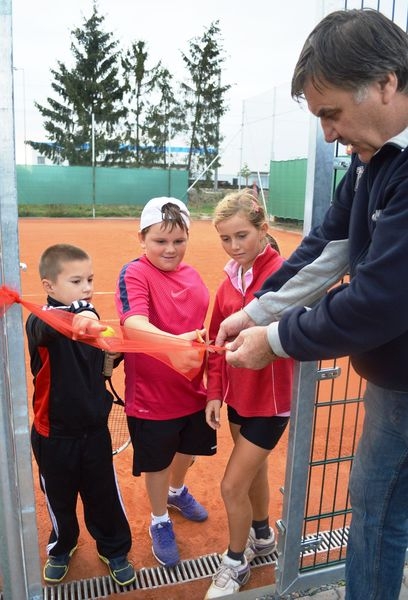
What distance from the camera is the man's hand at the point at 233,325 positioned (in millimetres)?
2143

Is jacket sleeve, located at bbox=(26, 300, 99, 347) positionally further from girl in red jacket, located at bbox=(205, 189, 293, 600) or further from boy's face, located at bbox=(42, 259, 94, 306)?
girl in red jacket, located at bbox=(205, 189, 293, 600)

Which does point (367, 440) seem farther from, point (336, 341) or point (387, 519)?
point (336, 341)

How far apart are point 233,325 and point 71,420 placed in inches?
34.1

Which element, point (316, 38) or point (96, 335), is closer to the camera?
point (316, 38)

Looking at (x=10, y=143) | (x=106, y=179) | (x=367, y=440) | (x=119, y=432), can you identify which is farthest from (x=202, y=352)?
(x=106, y=179)

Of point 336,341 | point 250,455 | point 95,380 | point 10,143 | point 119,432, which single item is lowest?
point 119,432

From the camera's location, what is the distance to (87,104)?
131 feet

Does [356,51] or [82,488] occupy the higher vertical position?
[356,51]

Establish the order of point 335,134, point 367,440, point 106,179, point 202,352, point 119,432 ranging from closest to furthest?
point 335,134
point 367,440
point 202,352
point 119,432
point 106,179

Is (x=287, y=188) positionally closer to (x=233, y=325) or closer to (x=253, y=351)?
(x=233, y=325)

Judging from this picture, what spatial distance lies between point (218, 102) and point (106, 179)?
16453mm

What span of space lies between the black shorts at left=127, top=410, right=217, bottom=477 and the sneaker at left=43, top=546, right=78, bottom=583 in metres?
0.56

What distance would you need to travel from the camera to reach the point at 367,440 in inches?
73.0

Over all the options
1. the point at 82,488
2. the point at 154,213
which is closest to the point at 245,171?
the point at 154,213
